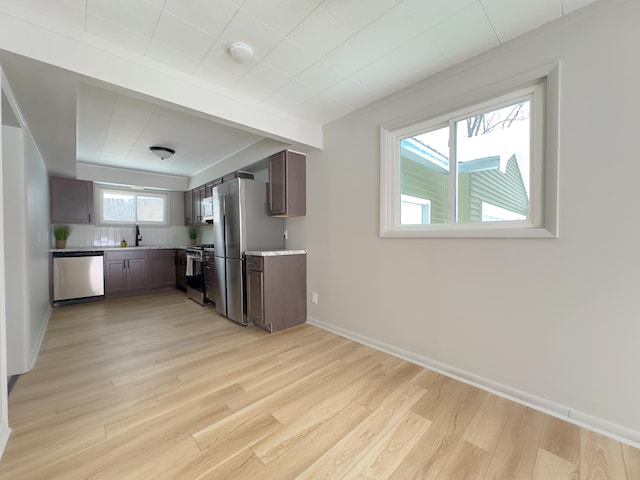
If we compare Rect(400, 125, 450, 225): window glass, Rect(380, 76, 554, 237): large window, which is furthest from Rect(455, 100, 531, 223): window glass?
Rect(400, 125, 450, 225): window glass

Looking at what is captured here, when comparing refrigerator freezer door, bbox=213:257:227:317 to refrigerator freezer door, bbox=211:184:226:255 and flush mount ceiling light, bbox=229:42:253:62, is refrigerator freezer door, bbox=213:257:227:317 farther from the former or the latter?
flush mount ceiling light, bbox=229:42:253:62

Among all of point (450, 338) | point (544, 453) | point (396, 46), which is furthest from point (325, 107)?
point (544, 453)

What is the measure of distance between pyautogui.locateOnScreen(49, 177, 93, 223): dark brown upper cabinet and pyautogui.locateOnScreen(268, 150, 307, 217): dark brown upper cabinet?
12.8 ft

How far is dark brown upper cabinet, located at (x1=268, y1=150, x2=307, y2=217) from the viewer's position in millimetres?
3271

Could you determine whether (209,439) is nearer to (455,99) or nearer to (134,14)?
(134,14)

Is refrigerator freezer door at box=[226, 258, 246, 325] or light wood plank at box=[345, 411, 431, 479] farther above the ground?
refrigerator freezer door at box=[226, 258, 246, 325]

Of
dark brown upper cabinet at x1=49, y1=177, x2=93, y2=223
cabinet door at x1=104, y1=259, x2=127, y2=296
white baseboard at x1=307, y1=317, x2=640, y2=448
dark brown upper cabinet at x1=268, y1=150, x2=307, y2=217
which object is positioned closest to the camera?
white baseboard at x1=307, y1=317, x2=640, y2=448

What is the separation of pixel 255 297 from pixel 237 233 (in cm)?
84

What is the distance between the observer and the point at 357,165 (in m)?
2.84

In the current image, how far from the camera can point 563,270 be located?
1.65 m

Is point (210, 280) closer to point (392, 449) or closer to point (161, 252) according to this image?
point (161, 252)

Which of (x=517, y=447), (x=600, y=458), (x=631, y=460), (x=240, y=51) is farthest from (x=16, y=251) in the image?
(x=631, y=460)

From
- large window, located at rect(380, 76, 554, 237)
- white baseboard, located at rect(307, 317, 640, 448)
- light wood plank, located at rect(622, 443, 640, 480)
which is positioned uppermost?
large window, located at rect(380, 76, 554, 237)

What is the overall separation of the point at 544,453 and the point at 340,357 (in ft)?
4.80
